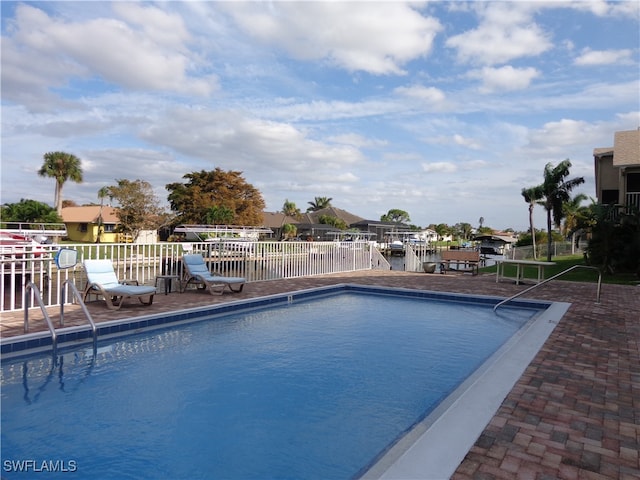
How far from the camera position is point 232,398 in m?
4.29

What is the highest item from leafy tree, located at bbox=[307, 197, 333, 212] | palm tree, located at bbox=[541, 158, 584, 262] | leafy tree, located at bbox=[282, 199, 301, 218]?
leafy tree, located at bbox=[307, 197, 333, 212]

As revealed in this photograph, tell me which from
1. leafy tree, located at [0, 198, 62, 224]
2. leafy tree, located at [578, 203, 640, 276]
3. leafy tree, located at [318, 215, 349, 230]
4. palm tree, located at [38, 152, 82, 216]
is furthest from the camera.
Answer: leafy tree, located at [318, 215, 349, 230]

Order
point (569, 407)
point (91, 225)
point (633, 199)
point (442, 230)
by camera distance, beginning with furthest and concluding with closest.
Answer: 1. point (442, 230)
2. point (91, 225)
3. point (633, 199)
4. point (569, 407)

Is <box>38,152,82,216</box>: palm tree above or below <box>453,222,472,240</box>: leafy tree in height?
above

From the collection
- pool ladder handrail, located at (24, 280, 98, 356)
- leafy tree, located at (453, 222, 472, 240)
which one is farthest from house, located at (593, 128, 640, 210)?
leafy tree, located at (453, 222, 472, 240)

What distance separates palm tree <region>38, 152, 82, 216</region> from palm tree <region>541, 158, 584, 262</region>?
4809 cm

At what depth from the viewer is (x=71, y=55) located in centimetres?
1224

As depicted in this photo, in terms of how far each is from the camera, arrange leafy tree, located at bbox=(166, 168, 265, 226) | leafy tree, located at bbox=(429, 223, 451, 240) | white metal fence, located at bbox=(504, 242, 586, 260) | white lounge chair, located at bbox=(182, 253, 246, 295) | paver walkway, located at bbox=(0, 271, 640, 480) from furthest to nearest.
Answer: leafy tree, located at bbox=(429, 223, 451, 240), leafy tree, located at bbox=(166, 168, 265, 226), white metal fence, located at bbox=(504, 242, 586, 260), white lounge chair, located at bbox=(182, 253, 246, 295), paver walkway, located at bbox=(0, 271, 640, 480)

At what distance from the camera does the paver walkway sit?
97.8 inches

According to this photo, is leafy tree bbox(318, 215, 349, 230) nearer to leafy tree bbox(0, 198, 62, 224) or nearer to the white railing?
leafy tree bbox(0, 198, 62, 224)

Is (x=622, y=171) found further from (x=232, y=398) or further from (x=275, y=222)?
(x=275, y=222)

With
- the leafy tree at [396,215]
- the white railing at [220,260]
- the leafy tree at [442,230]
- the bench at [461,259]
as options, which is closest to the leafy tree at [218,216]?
the white railing at [220,260]

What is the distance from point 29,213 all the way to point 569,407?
50067 mm

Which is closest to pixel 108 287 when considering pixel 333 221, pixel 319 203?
pixel 333 221
